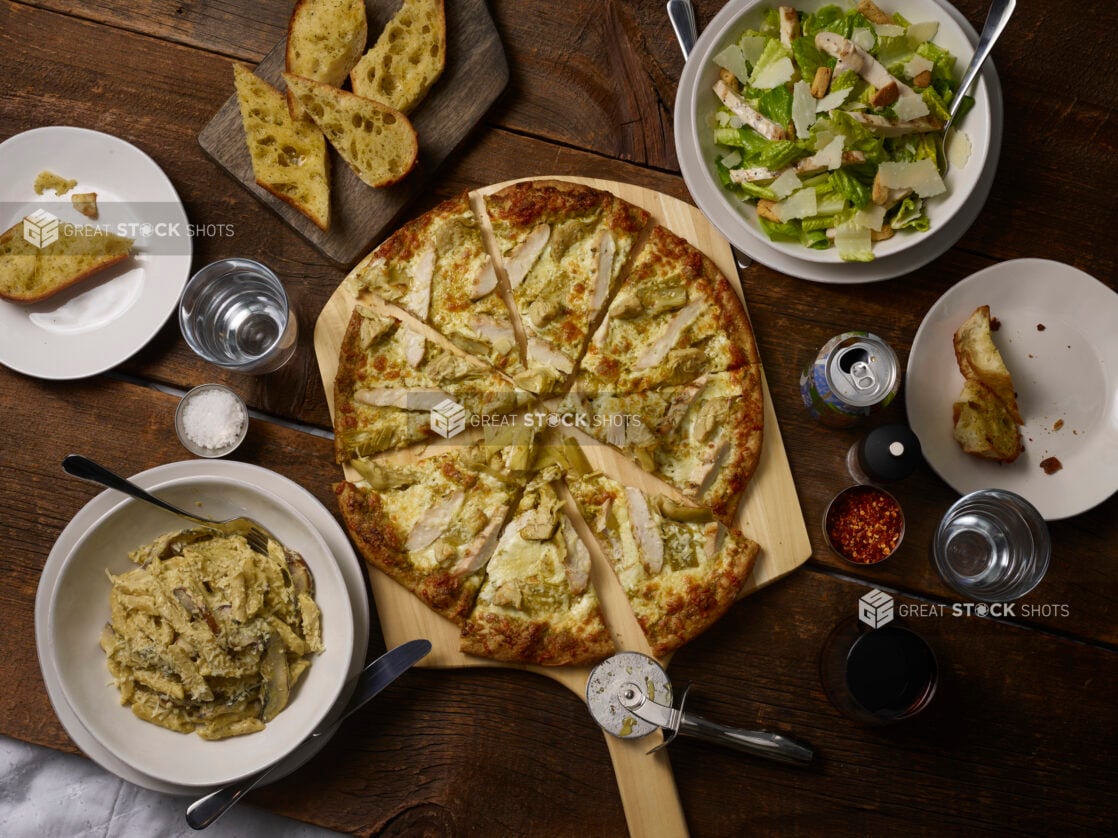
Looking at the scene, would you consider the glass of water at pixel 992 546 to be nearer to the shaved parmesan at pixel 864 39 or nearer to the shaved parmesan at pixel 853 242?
the shaved parmesan at pixel 853 242

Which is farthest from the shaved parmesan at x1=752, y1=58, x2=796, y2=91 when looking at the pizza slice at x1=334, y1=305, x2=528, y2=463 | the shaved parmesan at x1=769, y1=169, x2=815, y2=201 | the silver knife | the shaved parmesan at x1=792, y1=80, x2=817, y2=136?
the silver knife

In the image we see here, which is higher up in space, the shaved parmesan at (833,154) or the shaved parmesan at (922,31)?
the shaved parmesan at (922,31)

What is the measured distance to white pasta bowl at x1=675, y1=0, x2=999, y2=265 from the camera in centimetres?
352

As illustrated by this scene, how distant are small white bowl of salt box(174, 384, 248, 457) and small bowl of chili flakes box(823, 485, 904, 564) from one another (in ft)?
8.92

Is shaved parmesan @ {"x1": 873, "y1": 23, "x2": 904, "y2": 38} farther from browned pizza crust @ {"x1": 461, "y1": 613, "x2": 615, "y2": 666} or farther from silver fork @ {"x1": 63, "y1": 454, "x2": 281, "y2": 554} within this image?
silver fork @ {"x1": 63, "y1": 454, "x2": 281, "y2": 554}

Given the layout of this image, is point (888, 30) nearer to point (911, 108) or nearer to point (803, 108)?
point (911, 108)

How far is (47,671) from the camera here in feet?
11.0

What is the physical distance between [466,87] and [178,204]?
1.46m

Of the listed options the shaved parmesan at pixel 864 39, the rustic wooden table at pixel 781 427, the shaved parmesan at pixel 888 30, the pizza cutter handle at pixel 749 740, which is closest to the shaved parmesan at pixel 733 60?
the rustic wooden table at pixel 781 427

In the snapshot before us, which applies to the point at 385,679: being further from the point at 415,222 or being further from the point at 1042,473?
the point at 1042,473

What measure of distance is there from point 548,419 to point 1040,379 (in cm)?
229

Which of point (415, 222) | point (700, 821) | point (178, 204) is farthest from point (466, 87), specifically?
point (700, 821)

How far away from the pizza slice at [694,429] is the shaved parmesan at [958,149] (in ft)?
4.13

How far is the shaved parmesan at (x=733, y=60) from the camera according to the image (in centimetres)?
361
